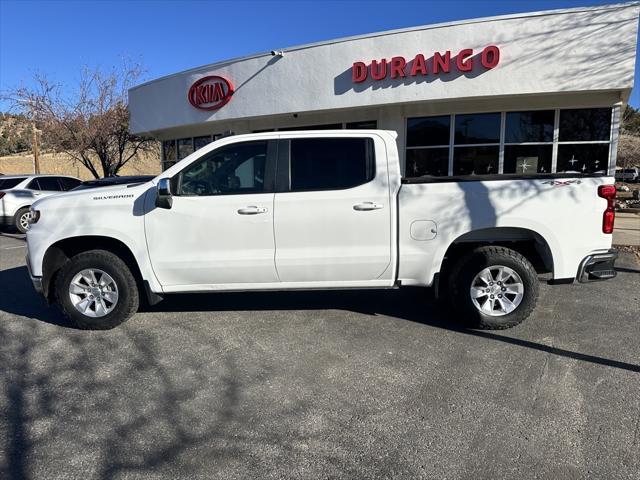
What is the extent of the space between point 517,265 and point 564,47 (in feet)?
25.6

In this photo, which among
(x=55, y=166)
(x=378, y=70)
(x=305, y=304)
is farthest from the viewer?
(x=55, y=166)

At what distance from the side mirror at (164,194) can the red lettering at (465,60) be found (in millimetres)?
8478

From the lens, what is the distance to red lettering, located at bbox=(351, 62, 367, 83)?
11.7 meters

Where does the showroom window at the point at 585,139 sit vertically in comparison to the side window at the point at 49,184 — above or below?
above

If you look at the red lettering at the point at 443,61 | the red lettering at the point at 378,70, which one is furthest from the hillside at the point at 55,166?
the red lettering at the point at 443,61

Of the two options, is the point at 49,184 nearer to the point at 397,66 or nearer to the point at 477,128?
the point at 397,66

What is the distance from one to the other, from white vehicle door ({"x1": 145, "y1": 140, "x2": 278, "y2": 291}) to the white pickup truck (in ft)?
0.03

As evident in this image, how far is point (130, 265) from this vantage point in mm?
5020

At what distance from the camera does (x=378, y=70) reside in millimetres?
11555

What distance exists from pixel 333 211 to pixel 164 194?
5.42 feet

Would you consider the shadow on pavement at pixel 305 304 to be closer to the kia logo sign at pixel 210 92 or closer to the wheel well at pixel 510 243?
the wheel well at pixel 510 243

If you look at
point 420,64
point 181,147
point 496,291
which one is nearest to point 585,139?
point 420,64

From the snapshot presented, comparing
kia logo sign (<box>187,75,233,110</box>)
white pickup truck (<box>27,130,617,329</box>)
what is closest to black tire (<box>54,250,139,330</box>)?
white pickup truck (<box>27,130,617,329</box>)

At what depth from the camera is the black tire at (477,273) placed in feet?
15.4
